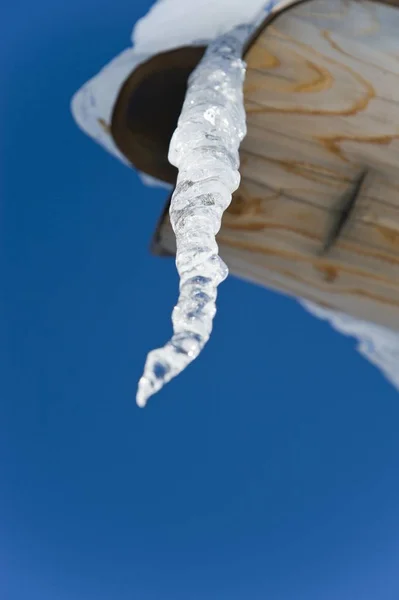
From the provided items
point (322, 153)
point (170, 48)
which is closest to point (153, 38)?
point (170, 48)

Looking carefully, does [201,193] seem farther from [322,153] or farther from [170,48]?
[170,48]

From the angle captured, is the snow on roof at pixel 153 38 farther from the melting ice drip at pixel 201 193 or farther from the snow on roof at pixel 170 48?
the melting ice drip at pixel 201 193

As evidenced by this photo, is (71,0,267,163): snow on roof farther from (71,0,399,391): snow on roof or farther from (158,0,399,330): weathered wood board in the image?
(158,0,399,330): weathered wood board

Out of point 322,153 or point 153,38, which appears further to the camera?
point 153,38

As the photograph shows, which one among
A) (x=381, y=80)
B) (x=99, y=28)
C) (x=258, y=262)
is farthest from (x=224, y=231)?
(x=99, y=28)

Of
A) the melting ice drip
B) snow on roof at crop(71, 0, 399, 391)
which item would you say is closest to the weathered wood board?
the melting ice drip

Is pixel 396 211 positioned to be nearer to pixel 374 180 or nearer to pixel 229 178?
pixel 374 180
